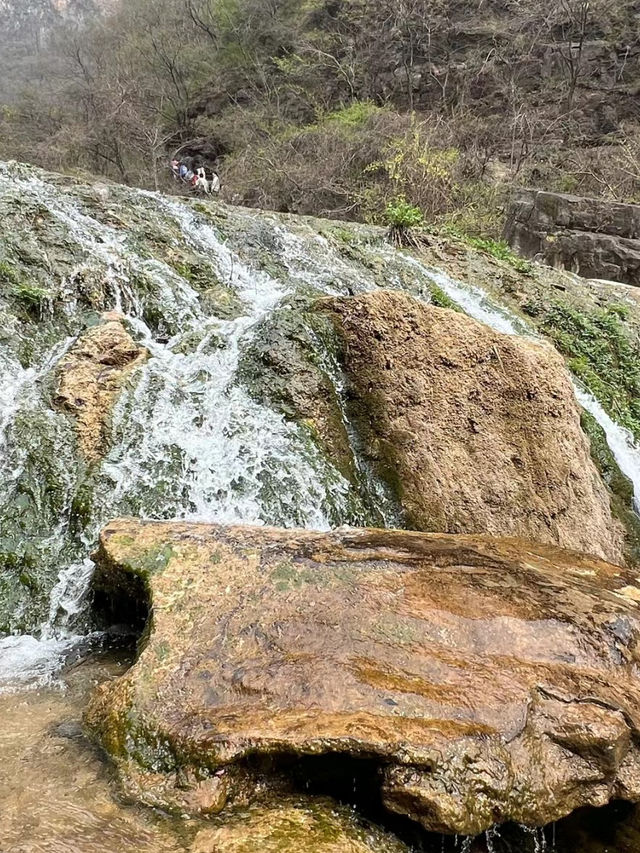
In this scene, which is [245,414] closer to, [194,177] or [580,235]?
[580,235]

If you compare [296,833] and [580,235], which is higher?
[580,235]

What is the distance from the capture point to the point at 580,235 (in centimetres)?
1197

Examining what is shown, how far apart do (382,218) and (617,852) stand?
13.7m

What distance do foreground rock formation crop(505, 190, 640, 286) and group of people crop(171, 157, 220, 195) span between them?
9833 millimetres

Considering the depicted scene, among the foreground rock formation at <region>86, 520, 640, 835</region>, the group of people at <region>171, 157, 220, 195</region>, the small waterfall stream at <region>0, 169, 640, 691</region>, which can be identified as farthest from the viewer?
the group of people at <region>171, 157, 220, 195</region>

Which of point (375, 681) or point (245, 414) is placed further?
point (245, 414)

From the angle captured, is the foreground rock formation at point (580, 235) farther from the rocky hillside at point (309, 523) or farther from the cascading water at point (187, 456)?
the cascading water at point (187, 456)

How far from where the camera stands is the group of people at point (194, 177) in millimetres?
18922

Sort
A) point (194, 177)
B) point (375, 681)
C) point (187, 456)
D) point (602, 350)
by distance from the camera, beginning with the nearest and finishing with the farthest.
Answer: point (375, 681), point (187, 456), point (602, 350), point (194, 177)

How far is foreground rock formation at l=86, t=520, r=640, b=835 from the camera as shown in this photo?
2271 mm

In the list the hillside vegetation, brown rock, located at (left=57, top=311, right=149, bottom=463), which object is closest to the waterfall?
brown rock, located at (left=57, top=311, right=149, bottom=463)

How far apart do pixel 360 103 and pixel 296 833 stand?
23.3 m

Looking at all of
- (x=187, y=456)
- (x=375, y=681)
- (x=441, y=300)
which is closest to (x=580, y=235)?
(x=441, y=300)

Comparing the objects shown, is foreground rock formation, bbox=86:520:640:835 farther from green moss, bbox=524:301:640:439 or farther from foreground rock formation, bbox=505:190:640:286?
foreground rock formation, bbox=505:190:640:286
